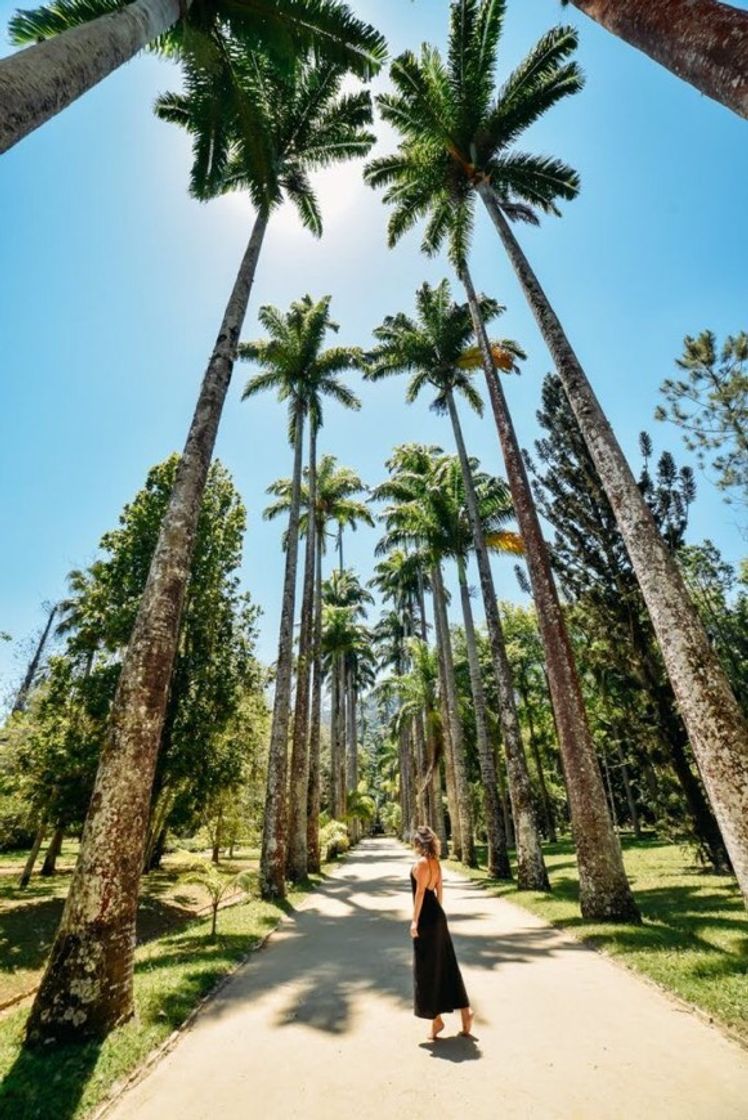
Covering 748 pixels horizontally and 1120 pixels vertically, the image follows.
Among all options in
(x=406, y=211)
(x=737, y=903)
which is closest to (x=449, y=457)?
(x=406, y=211)

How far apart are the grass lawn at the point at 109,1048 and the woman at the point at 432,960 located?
2.44 m

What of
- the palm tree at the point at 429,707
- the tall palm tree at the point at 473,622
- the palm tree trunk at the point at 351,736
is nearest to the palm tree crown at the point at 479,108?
the tall palm tree at the point at 473,622

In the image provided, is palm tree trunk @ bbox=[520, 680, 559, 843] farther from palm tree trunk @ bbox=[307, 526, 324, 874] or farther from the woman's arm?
the woman's arm

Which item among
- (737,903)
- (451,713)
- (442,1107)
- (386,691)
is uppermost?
(386,691)

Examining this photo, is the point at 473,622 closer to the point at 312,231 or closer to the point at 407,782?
the point at 312,231

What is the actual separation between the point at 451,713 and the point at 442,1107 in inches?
746

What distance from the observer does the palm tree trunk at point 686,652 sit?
16.0 feet

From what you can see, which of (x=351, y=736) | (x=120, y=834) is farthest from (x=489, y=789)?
(x=351, y=736)

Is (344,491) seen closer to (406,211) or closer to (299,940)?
(406,211)

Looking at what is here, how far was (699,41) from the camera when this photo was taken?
4.05 meters

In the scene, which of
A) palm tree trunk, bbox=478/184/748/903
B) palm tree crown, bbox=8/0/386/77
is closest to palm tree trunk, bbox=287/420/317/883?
palm tree trunk, bbox=478/184/748/903

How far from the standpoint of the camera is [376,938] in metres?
9.01

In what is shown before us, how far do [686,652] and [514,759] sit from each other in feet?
30.7

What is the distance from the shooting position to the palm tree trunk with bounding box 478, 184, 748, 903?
16.0 ft
